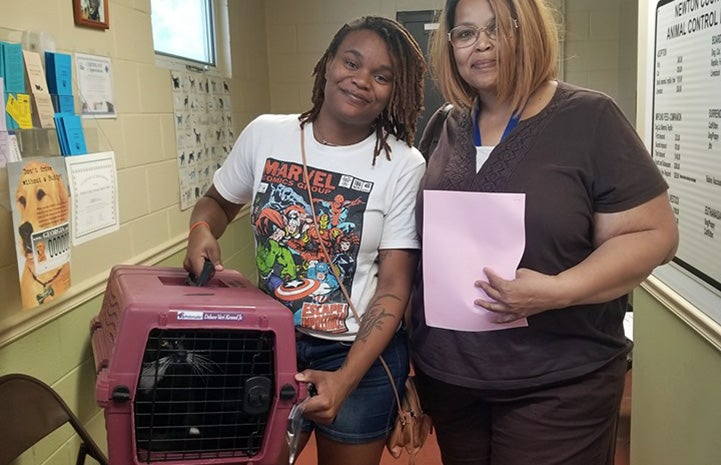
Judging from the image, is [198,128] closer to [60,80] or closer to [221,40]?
[221,40]

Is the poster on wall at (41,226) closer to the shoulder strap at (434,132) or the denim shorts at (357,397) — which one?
the denim shorts at (357,397)

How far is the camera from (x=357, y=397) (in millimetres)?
1406

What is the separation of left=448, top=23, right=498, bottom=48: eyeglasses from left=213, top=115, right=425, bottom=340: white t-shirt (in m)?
0.26

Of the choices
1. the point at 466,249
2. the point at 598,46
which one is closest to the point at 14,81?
the point at 466,249

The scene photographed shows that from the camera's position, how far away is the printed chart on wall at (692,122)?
1.52 metres

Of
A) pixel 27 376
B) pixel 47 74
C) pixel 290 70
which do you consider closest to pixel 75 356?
pixel 27 376

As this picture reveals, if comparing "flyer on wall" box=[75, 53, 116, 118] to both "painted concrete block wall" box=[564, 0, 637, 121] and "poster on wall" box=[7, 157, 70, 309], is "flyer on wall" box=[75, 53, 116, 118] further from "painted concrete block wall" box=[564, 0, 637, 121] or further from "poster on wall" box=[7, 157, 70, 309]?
"painted concrete block wall" box=[564, 0, 637, 121]

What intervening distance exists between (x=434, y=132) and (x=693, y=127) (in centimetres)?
67

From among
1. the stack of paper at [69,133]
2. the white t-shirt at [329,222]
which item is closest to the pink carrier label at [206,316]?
the white t-shirt at [329,222]

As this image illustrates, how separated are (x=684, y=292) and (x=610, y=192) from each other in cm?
77

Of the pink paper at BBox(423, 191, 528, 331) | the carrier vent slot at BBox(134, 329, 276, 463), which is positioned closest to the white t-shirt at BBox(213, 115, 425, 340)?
the pink paper at BBox(423, 191, 528, 331)

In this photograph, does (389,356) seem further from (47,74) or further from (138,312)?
(47,74)

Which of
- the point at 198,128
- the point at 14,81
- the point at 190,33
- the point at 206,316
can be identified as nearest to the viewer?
the point at 206,316

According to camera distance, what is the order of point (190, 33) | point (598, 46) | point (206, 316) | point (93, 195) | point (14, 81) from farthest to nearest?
point (598, 46), point (190, 33), point (93, 195), point (14, 81), point (206, 316)
